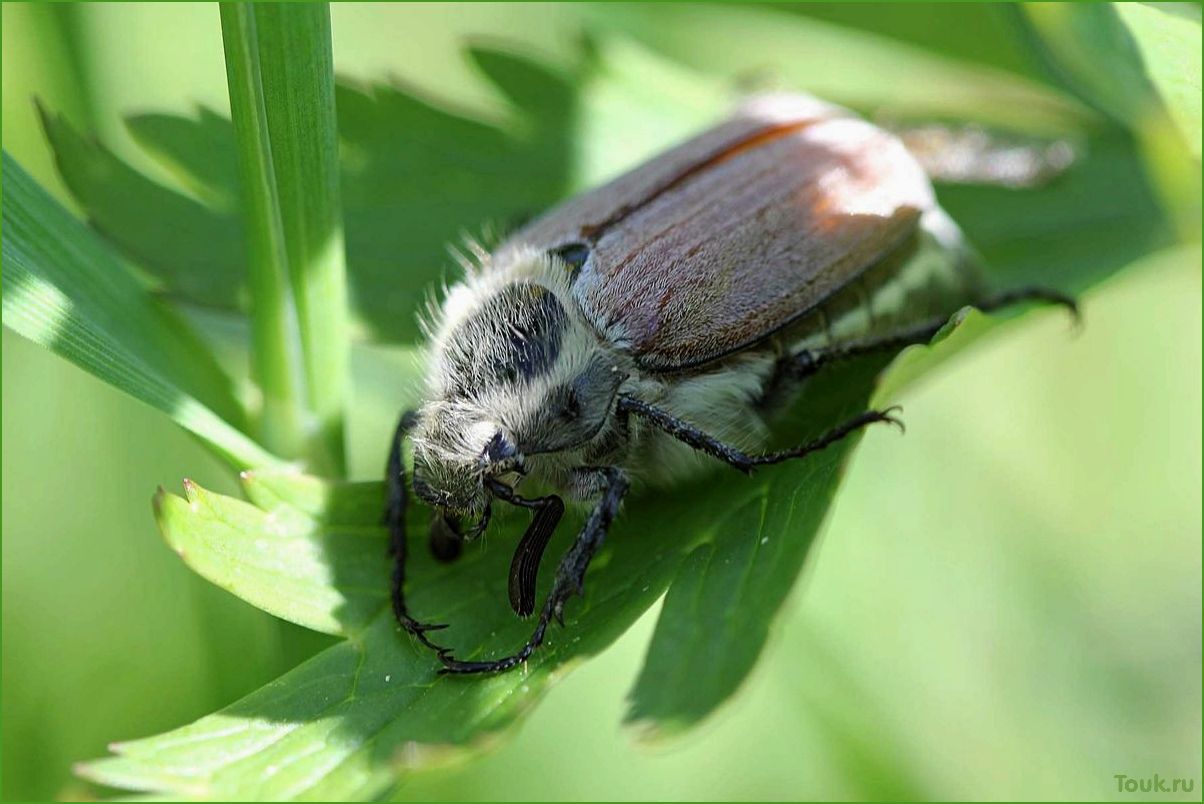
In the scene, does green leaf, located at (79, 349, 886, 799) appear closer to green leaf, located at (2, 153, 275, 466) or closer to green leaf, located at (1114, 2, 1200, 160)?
green leaf, located at (2, 153, 275, 466)

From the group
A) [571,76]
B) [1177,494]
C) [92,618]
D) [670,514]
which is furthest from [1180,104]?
[92,618]

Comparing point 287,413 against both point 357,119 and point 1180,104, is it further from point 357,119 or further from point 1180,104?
point 1180,104

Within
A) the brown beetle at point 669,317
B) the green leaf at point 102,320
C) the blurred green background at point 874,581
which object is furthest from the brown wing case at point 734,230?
the green leaf at point 102,320

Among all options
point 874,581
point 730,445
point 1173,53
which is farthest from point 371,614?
point 874,581

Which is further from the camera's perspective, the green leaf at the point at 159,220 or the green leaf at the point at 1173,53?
the green leaf at the point at 159,220

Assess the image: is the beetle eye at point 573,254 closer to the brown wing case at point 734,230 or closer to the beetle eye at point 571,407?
the brown wing case at point 734,230

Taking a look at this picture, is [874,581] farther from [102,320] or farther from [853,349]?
[102,320]

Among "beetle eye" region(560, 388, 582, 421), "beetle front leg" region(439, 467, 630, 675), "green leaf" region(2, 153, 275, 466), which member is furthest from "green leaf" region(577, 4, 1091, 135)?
"green leaf" region(2, 153, 275, 466)
